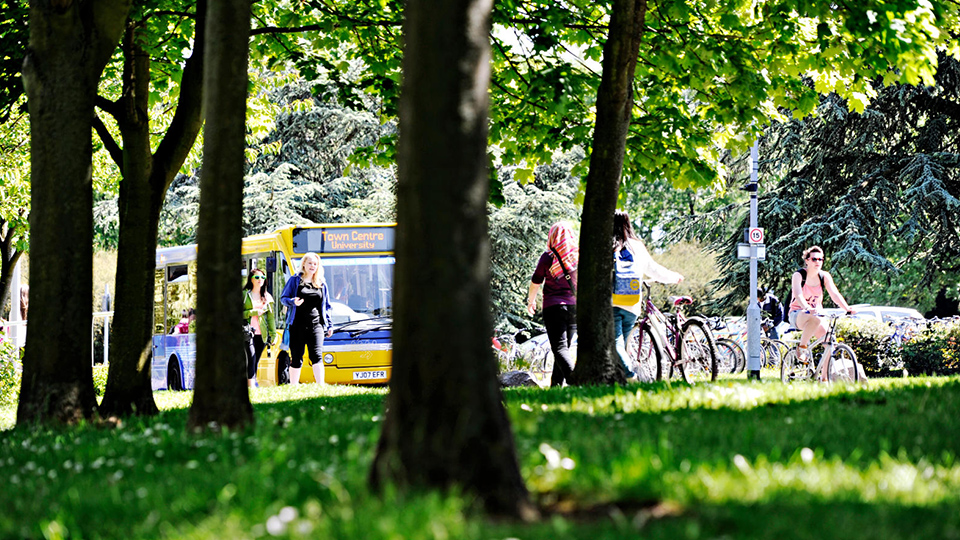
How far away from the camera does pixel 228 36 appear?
6809 millimetres

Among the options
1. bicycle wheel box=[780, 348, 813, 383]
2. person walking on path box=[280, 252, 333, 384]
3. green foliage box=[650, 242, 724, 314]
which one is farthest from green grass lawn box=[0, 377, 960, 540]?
green foliage box=[650, 242, 724, 314]

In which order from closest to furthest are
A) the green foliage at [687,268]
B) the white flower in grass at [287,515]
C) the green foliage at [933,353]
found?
the white flower in grass at [287,515] → the green foliage at [933,353] → the green foliage at [687,268]

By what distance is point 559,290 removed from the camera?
11.4 m

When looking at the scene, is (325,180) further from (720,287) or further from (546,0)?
(546,0)

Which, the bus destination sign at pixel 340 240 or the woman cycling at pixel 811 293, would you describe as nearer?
the woman cycling at pixel 811 293

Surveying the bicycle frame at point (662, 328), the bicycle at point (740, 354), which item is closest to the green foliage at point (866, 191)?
the bicycle at point (740, 354)

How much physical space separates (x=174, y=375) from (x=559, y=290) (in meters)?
11.5

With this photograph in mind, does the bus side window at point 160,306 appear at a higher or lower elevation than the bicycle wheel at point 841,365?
higher

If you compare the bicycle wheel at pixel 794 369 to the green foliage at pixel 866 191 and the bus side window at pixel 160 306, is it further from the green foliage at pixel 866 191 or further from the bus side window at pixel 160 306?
the green foliage at pixel 866 191

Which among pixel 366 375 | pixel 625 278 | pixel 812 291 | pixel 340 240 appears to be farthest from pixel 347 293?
pixel 812 291

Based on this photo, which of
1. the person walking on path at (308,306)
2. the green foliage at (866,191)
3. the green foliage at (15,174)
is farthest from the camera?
the green foliage at (866,191)

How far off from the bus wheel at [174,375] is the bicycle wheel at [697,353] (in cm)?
1046

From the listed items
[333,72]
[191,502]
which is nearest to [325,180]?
[333,72]

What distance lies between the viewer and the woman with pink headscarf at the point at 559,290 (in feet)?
36.9
